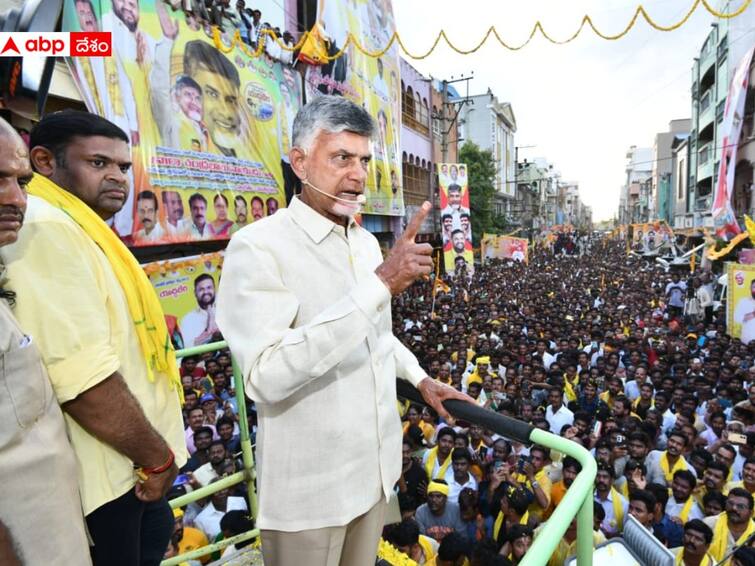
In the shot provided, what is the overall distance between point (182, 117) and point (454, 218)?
9.32 m

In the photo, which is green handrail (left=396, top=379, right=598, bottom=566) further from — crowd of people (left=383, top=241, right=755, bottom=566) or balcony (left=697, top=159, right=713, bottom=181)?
balcony (left=697, top=159, right=713, bottom=181)

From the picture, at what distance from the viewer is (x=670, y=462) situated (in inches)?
201

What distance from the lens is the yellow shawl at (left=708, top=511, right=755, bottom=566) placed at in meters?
3.88

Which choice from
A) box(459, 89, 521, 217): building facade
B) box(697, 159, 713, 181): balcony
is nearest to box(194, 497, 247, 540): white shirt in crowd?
box(697, 159, 713, 181): balcony

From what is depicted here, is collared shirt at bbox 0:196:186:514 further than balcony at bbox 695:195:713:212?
No

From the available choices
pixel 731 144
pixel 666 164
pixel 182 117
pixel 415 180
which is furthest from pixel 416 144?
pixel 666 164

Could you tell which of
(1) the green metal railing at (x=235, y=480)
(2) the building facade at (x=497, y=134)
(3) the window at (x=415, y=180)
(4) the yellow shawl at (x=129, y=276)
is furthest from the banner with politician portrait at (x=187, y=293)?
(2) the building facade at (x=497, y=134)

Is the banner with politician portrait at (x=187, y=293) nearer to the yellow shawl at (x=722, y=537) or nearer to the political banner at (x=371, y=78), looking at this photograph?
the political banner at (x=371, y=78)

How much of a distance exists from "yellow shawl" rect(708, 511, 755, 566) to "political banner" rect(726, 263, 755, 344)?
20.8ft

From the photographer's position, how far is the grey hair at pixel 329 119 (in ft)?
4.66

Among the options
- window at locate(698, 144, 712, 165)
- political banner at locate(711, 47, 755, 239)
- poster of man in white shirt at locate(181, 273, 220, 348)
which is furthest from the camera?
window at locate(698, 144, 712, 165)

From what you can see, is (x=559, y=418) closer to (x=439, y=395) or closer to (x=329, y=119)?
(x=439, y=395)

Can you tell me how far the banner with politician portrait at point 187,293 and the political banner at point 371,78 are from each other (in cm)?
515

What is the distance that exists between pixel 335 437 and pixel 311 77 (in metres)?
12.7
